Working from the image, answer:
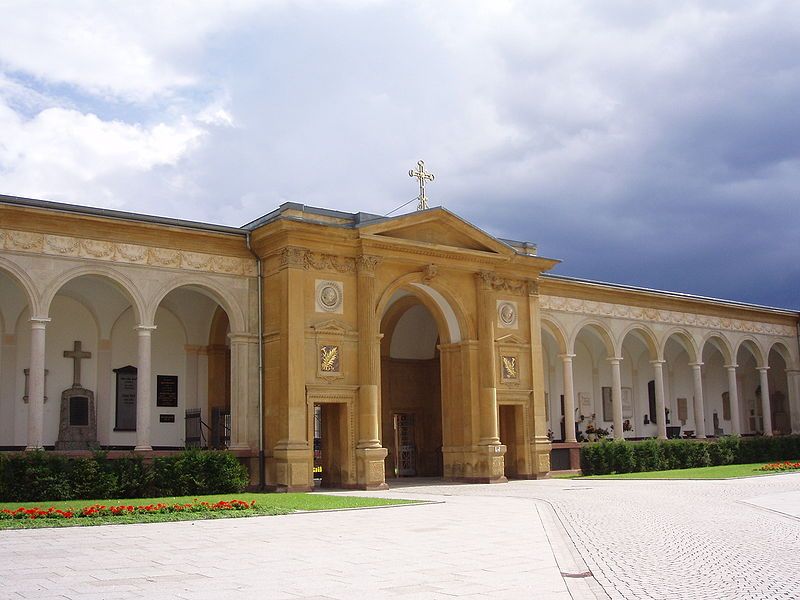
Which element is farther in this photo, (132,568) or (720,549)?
(720,549)

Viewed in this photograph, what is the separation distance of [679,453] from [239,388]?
1764cm

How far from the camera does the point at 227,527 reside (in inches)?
542

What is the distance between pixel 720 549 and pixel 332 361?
583 inches

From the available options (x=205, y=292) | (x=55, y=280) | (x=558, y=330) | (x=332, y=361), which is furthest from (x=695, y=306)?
(x=55, y=280)

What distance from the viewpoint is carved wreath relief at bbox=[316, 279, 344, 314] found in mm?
24562

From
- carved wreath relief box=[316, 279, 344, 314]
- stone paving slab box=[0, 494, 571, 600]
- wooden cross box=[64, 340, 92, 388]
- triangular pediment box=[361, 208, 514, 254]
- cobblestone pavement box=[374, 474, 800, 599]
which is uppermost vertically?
triangular pediment box=[361, 208, 514, 254]

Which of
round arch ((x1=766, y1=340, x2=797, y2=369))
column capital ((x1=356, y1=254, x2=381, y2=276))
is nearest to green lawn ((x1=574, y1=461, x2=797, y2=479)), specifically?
column capital ((x1=356, y1=254, x2=381, y2=276))

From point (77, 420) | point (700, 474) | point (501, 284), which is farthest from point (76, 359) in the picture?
point (700, 474)

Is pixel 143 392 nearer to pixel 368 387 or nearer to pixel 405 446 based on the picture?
pixel 368 387

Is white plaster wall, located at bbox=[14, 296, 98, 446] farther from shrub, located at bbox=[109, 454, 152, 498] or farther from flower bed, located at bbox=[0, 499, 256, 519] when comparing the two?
flower bed, located at bbox=[0, 499, 256, 519]

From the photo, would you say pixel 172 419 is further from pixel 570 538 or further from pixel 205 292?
pixel 570 538

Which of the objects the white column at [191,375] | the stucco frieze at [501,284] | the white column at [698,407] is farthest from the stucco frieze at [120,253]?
the white column at [698,407]

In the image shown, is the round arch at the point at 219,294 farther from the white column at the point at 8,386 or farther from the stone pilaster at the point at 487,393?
the stone pilaster at the point at 487,393

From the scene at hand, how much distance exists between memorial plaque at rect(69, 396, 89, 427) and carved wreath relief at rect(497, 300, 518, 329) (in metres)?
12.9
